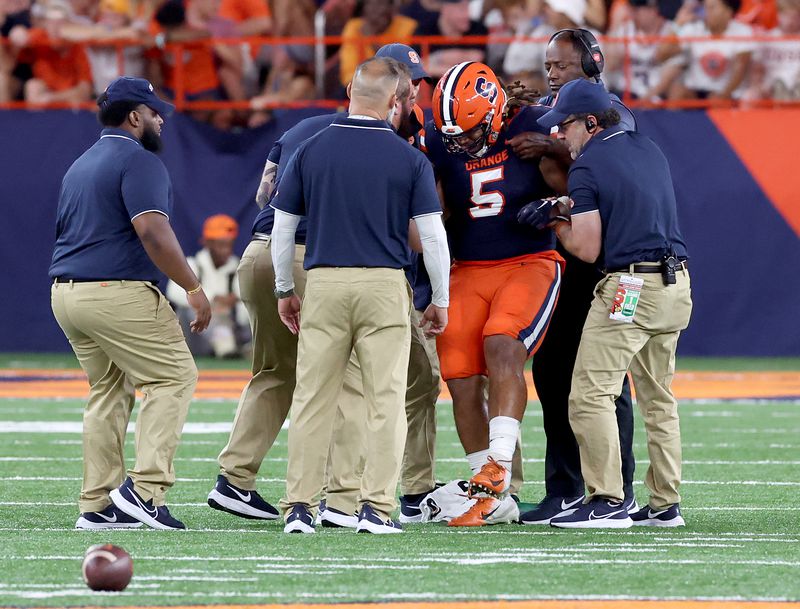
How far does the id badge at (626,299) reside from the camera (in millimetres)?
6828

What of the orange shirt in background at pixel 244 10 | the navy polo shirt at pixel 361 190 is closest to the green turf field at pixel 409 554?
the navy polo shirt at pixel 361 190

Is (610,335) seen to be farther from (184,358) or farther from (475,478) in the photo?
(184,358)

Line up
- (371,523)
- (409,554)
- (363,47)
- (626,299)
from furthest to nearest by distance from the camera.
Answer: (363,47), (626,299), (371,523), (409,554)

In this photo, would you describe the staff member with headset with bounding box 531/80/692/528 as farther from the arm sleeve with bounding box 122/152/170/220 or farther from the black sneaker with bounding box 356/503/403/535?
the arm sleeve with bounding box 122/152/170/220

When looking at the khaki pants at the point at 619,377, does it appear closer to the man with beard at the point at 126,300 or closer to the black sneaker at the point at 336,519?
the black sneaker at the point at 336,519

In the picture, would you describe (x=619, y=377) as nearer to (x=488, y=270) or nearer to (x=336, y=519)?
(x=488, y=270)

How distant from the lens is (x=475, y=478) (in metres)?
6.88

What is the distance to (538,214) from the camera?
6961mm

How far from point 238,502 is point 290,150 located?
1.73 meters

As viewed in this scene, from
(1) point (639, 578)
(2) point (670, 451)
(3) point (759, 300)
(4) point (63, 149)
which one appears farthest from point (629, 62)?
(1) point (639, 578)

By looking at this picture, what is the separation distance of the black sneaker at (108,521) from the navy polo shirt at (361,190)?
1454 mm

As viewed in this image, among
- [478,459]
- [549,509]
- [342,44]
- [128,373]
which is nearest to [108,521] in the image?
[128,373]

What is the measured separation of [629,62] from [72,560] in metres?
12.6

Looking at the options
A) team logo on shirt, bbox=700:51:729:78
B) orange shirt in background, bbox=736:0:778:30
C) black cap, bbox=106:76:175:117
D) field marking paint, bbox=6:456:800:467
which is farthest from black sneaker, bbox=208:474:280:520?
orange shirt in background, bbox=736:0:778:30
